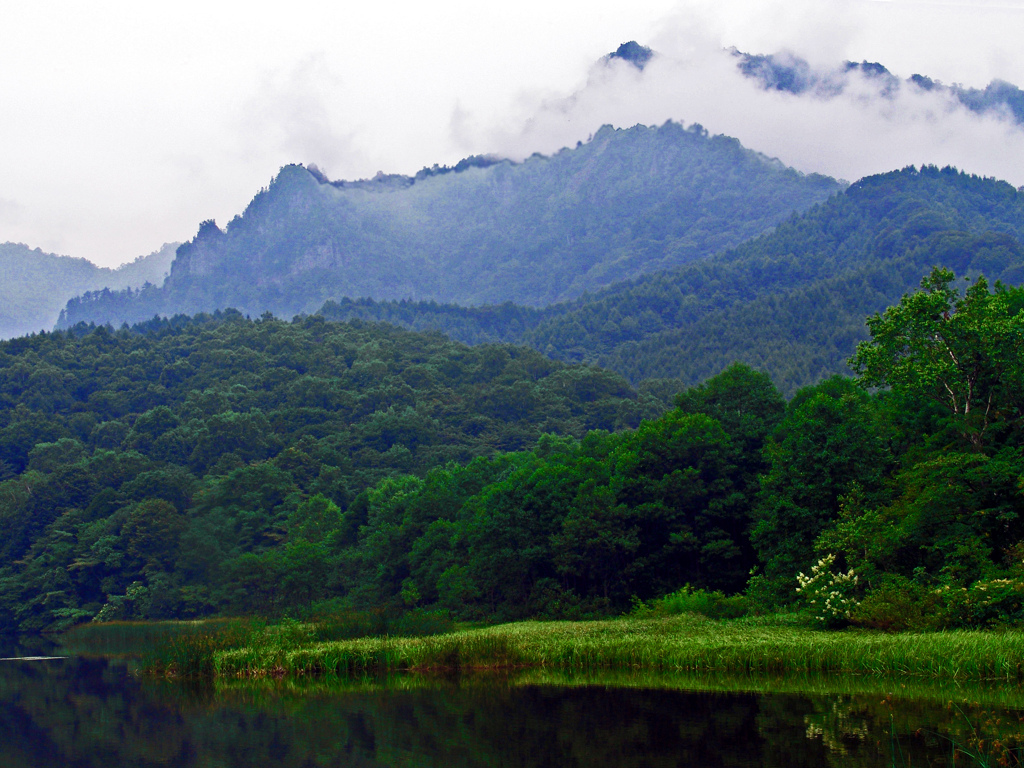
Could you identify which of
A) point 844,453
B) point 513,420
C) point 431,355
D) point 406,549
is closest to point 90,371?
point 431,355

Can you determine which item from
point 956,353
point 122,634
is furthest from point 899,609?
point 122,634

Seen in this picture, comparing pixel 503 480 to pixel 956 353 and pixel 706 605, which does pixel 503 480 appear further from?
pixel 956 353

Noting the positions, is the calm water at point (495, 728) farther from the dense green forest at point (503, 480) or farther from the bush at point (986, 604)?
the dense green forest at point (503, 480)

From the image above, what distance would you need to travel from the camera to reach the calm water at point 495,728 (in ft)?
63.8

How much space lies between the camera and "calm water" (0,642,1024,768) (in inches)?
765

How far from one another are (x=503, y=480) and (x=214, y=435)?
6117cm

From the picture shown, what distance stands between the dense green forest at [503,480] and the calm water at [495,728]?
33.7 feet

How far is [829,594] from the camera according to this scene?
3475cm

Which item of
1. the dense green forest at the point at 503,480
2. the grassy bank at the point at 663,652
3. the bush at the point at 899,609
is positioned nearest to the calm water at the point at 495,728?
the grassy bank at the point at 663,652

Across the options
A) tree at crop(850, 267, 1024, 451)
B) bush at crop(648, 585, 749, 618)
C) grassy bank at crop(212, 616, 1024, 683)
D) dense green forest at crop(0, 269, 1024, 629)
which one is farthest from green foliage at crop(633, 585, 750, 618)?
tree at crop(850, 267, 1024, 451)

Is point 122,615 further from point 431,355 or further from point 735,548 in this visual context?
point 431,355

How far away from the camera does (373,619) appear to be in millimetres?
44594

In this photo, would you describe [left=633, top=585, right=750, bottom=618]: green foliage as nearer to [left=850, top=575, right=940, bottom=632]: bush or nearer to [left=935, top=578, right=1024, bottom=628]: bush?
[left=850, top=575, right=940, bottom=632]: bush

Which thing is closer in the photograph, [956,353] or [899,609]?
[899,609]
